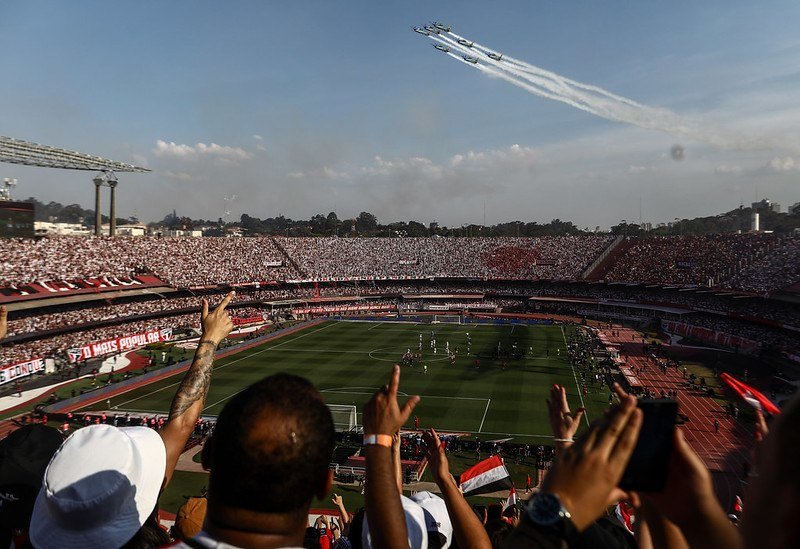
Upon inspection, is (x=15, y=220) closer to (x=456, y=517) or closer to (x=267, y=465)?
(x=456, y=517)

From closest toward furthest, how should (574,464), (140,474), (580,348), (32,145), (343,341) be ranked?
(574,464), (140,474), (580,348), (343,341), (32,145)

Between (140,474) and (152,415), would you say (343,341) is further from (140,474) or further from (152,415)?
(140,474)

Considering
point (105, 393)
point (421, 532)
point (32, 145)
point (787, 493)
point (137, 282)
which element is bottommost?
point (105, 393)

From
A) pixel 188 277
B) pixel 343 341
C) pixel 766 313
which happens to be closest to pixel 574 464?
pixel 343 341

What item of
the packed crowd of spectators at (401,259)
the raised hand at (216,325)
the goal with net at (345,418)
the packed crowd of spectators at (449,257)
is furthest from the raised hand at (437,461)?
the packed crowd of spectators at (449,257)

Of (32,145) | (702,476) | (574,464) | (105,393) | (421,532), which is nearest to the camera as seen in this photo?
(574,464)

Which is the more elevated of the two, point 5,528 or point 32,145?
point 32,145

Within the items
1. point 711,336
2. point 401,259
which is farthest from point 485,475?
point 401,259

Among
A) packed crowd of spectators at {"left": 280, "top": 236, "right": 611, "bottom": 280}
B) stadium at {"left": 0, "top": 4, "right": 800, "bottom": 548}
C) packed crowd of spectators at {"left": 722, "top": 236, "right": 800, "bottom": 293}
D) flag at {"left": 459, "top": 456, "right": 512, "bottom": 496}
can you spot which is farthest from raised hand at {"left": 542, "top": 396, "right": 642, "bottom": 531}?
packed crowd of spectators at {"left": 280, "top": 236, "right": 611, "bottom": 280}
